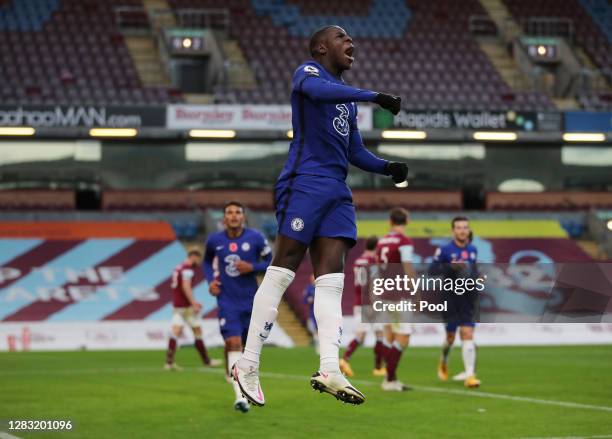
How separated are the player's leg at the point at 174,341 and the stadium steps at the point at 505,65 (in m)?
21.0

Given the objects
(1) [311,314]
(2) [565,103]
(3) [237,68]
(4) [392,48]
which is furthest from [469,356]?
(4) [392,48]

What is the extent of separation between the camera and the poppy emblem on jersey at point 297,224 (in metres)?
6.94

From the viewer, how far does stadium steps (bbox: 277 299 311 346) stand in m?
28.9

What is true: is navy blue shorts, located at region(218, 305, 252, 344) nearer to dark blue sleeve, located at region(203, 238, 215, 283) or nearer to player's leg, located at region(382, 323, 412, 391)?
dark blue sleeve, located at region(203, 238, 215, 283)

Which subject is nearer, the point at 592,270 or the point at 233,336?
the point at 592,270

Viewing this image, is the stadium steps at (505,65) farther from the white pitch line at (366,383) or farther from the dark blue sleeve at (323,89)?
the dark blue sleeve at (323,89)

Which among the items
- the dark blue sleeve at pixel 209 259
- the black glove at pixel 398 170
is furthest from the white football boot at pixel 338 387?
the dark blue sleeve at pixel 209 259

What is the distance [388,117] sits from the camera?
34750 millimetres

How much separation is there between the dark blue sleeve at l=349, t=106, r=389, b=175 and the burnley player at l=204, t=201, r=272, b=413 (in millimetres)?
5439

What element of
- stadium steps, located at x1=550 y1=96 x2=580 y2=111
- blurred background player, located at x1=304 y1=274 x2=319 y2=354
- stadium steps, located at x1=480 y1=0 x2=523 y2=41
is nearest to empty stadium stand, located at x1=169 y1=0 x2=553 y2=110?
stadium steps, located at x1=480 y1=0 x2=523 y2=41

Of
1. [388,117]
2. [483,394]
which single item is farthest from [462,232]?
[388,117]

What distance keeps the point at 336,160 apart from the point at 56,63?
30.5 metres

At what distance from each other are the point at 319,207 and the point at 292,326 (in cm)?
2304

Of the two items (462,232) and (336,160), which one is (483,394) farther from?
(336,160)
